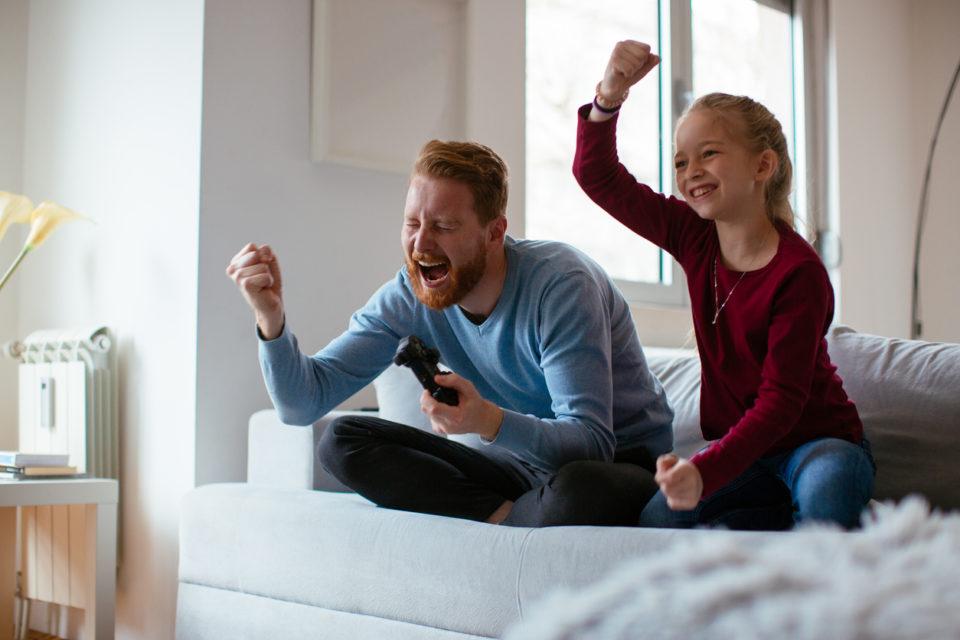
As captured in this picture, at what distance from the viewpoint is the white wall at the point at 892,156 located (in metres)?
3.66

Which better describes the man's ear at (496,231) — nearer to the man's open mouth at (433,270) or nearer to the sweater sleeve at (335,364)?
the man's open mouth at (433,270)

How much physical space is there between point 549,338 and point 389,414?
1.96ft

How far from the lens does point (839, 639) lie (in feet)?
0.54

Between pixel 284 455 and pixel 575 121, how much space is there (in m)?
1.68

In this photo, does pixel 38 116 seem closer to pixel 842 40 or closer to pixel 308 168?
pixel 308 168

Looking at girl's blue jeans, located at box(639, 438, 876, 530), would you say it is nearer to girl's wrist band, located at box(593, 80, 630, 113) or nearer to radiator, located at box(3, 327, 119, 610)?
girl's wrist band, located at box(593, 80, 630, 113)

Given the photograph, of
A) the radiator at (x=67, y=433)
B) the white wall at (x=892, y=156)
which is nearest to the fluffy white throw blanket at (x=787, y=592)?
the radiator at (x=67, y=433)

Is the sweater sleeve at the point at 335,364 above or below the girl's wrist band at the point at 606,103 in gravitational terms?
below

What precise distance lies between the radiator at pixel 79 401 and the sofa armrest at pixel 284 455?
43 cm

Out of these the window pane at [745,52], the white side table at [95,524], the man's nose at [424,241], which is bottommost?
the white side table at [95,524]

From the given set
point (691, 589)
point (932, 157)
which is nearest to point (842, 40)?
point (932, 157)

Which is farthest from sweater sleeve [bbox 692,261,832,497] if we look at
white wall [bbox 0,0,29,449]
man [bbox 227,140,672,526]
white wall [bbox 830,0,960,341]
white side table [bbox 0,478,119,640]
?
white wall [bbox 830,0,960,341]

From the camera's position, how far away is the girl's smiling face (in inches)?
53.1

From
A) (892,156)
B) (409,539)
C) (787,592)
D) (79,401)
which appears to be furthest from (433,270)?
(892,156)
